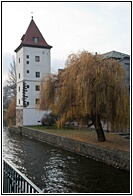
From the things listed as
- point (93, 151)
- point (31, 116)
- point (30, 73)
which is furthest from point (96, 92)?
point (30, 73)

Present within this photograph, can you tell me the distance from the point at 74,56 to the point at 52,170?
5.22 m

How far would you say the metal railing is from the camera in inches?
115

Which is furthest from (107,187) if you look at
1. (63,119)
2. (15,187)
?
(63,119)

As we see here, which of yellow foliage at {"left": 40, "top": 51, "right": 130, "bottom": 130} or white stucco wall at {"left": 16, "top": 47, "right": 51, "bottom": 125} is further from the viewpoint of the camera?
white stucco wall at {"left": 16, "top": 47, "right": 51, "bottom": 125}

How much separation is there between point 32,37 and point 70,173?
19.1m

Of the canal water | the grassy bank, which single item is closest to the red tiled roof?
the grassy bank

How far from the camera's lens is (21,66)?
23875 millimetres

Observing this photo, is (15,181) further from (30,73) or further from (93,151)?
(30,73)

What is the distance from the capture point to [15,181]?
10.9ft

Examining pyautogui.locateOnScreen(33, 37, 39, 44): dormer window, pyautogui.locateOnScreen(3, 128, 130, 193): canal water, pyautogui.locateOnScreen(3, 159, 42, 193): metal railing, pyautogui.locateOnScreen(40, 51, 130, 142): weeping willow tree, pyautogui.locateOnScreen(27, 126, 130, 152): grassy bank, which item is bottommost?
pyautogui.locateOnScreen(3, 128, 130, 193): canal water

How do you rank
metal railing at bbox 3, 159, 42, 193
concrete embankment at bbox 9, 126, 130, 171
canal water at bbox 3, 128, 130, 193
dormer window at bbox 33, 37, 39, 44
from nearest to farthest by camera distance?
metal railing at bbox 3, 159, 42, 193 < canal water at bbox 3, 128, 130, 193 < concrete embankment at bbox 9, 126, 130, 171 < dormer window at bbox 33, 37, 39, 44

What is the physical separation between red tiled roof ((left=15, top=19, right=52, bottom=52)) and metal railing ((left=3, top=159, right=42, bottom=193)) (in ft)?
68.2

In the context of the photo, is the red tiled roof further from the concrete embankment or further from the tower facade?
the concrete embankment

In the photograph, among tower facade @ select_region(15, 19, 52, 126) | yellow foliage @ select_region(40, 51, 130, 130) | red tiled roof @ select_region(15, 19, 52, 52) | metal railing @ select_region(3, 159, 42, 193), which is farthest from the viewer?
red tiled roof @ select_region(15, 19, 52, 52)
